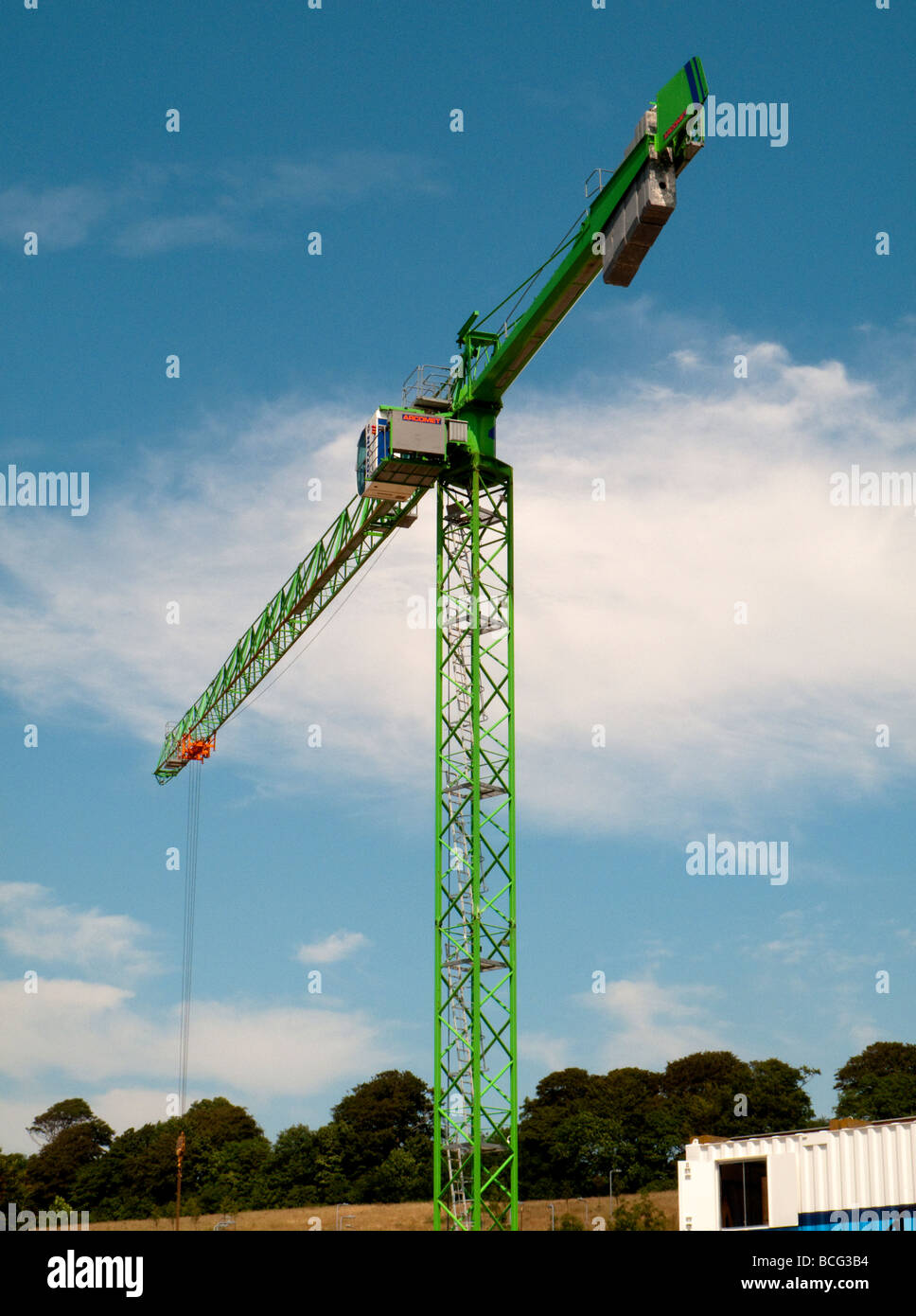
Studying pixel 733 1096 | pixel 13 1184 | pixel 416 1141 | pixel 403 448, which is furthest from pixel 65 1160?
pixel 403 448

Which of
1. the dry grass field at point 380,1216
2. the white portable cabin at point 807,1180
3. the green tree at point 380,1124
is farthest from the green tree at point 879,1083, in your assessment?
the white portable cabin at point 807,1180

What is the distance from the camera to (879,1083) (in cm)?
8544

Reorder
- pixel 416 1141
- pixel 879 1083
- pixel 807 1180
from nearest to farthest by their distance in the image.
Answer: pixel 807 1180, pixel 879 1083, pixel 416 1141

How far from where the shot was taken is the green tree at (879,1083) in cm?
7994

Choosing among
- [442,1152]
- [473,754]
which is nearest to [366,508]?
[473,754]

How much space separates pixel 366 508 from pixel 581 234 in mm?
14105

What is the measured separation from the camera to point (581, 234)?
4288 centimetres

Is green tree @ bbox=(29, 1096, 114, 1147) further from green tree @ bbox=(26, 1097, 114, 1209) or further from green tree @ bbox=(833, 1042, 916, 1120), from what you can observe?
green tree @ bbox=(833, 1042, 916, 1120)

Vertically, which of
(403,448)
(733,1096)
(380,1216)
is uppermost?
(403,448)

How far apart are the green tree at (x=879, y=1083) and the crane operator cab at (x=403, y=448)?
44465mm

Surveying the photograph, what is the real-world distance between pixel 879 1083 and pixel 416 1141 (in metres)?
29.2

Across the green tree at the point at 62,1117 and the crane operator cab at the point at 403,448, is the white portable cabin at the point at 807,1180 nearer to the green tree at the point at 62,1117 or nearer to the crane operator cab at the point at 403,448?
the crane operator cab at the point at 403,448

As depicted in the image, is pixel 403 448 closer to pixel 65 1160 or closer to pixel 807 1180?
pixel 807 1180

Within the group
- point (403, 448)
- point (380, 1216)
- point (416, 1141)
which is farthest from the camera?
point (416, 1141)
